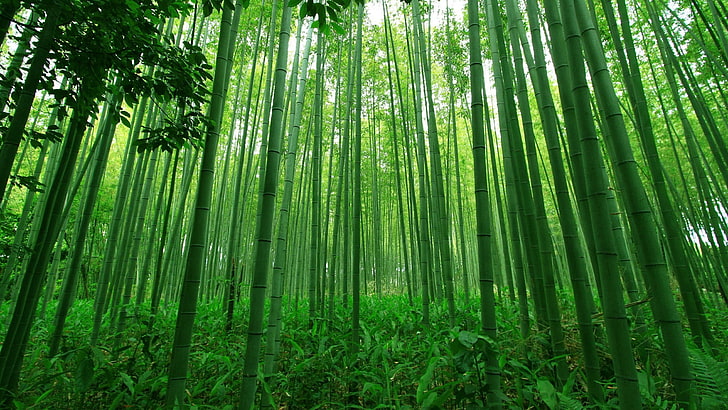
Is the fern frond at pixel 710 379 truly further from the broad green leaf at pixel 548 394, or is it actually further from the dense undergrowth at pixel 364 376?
the broad green leaf at pixel 548 394

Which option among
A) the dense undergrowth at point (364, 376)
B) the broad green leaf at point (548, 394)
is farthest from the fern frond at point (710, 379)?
the broad green leaf at point (548, 394)

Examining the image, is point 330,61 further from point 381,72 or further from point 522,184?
point 522,184

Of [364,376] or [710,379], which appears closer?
[710,379]

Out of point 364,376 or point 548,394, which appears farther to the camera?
point 364,376

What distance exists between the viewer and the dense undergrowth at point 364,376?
3.92 ft

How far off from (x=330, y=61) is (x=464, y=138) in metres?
3.54

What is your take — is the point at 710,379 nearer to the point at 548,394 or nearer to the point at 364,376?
the point at 548,394

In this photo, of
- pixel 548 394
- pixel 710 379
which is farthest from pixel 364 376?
pixel 710 379

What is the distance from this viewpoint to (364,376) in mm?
1808

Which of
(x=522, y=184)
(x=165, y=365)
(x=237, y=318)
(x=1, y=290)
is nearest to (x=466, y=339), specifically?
(x=522, y=184)

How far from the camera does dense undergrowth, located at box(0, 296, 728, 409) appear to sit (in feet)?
3.92

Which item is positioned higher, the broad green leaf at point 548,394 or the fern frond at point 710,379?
the fern frond at point 710,379

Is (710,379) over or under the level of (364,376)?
over

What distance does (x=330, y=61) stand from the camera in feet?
15.2
